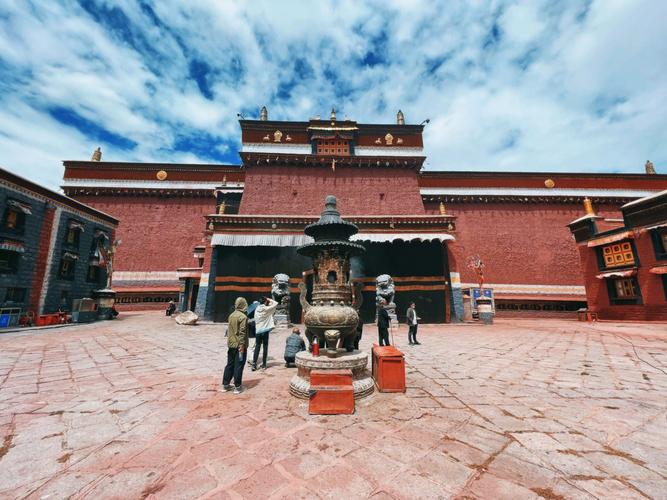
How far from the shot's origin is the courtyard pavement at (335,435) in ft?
6.95

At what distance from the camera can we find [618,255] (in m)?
14.7

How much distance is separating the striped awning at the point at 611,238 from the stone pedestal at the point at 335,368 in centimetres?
1741

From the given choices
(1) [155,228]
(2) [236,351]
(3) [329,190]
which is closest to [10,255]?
(1) [155,228]

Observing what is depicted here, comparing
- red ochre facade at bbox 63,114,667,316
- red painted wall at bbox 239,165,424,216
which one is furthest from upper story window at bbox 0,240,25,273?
red painted wall at bbox 239,165,424,216

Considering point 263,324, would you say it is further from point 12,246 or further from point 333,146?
point 333,146

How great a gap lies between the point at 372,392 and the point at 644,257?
17.5 m

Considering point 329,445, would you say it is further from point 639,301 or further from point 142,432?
point 639,301

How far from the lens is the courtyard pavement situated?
212cm

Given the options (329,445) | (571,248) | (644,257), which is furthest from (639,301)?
(329,445)

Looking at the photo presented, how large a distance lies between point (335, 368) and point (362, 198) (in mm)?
15830

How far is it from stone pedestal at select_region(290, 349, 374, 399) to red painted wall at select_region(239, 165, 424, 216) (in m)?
14.4

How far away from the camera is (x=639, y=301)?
13.7 m

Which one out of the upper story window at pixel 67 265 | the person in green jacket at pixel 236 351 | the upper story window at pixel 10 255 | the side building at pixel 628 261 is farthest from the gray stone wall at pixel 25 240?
the side building at pixel 628 261

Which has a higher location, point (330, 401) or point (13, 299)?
point (13, 299)
